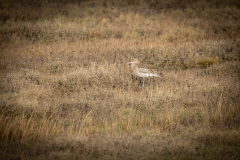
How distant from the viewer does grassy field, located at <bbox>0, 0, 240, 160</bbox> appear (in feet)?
28.2

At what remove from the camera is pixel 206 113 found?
10469mm

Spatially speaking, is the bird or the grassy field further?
the bird

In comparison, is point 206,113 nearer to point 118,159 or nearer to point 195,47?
point 118,159

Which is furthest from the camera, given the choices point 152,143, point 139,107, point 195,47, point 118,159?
point 195,47

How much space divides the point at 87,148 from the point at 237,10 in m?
21.6

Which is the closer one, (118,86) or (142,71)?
(142,71)

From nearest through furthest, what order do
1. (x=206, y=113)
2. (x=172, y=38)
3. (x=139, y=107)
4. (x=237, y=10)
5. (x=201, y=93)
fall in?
(x=206, y=113) < (x=139, y=107) < (x=201, y=93) < (x=172, y=38) < (x=237, y=10)

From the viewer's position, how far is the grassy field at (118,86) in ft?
28.2

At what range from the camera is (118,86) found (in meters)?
13.4

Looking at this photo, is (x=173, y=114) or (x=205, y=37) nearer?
(x=173, y=114)

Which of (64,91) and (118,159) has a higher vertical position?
(118,159)

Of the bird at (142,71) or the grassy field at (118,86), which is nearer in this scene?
the grassy field at (118,86)

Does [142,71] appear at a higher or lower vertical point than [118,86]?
higher

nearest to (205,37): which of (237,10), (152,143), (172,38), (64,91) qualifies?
(172,38)
